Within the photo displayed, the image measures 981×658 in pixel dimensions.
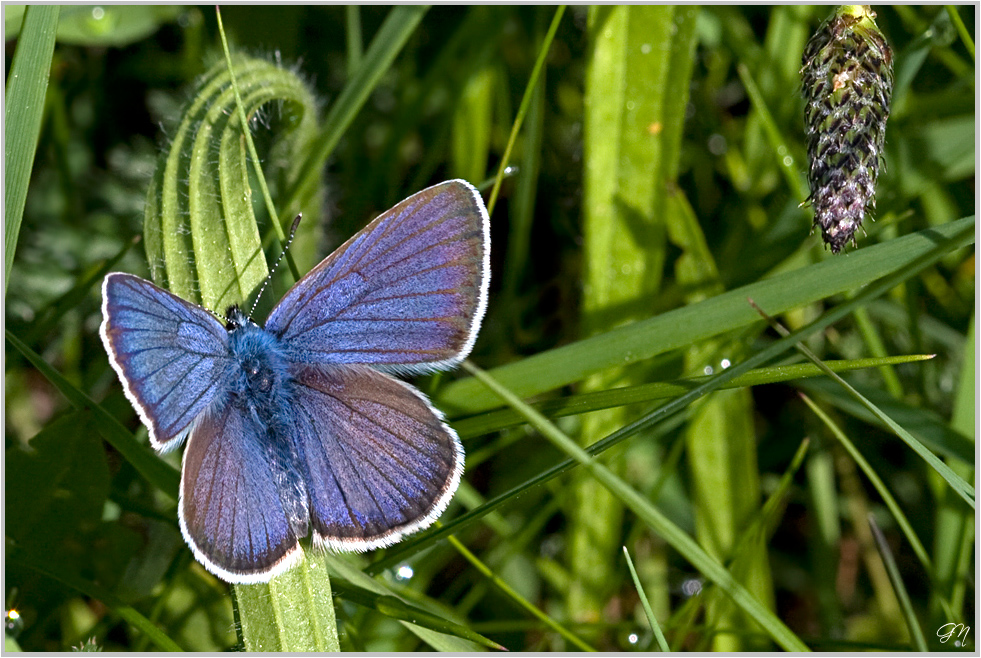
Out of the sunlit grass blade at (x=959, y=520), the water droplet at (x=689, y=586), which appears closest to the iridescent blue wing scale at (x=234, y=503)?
the water droplet at (x=689, y=586)

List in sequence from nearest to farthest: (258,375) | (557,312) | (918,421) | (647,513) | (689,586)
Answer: (647,513), (258,375), (918,421), (689,586), (557,312)

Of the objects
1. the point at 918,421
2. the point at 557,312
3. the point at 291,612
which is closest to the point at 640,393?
the point at 291,612

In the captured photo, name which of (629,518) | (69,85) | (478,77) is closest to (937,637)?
(629,518)

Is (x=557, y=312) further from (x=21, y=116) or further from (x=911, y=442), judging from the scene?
(x=21, y=116)

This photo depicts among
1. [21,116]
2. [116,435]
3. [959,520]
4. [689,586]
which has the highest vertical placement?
[21,116]

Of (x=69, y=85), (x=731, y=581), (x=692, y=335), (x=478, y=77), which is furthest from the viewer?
(x=69, y=85)

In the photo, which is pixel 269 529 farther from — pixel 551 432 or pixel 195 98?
pixel 195 98
